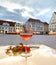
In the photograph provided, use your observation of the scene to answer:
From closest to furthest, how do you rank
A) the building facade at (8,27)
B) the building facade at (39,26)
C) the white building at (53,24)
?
1. the building facade at (8,27)
2. the building facade at (39,26)
3. the white building at (53,24)

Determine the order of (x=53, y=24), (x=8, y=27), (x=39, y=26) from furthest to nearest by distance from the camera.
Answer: (x=53, y=24) → (x=39, y=26) → (x=8, y=27)

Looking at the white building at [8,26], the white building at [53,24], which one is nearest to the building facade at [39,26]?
the white building at [53,24]

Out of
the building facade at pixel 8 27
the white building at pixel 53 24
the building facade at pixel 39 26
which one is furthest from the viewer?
the white building at pixel 53 24

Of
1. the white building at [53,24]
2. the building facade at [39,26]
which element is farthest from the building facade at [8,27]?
the white building at [53,24]

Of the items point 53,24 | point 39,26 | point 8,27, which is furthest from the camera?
point 53,24

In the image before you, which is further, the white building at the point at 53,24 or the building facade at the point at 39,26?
the white building at the point at 53,24

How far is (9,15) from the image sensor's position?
90.9 inches

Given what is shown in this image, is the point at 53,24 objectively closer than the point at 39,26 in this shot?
No

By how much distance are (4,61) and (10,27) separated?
130 centimetres

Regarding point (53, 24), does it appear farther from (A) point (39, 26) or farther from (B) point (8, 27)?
(B) point (8, 27)

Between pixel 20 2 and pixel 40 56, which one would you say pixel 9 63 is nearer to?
pixel 40 56

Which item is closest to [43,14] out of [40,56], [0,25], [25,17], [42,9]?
[42,9]

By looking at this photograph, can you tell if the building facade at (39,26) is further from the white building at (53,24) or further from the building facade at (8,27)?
the building facade at (8,27)

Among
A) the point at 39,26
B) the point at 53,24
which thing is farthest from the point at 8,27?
the point at 53,24
